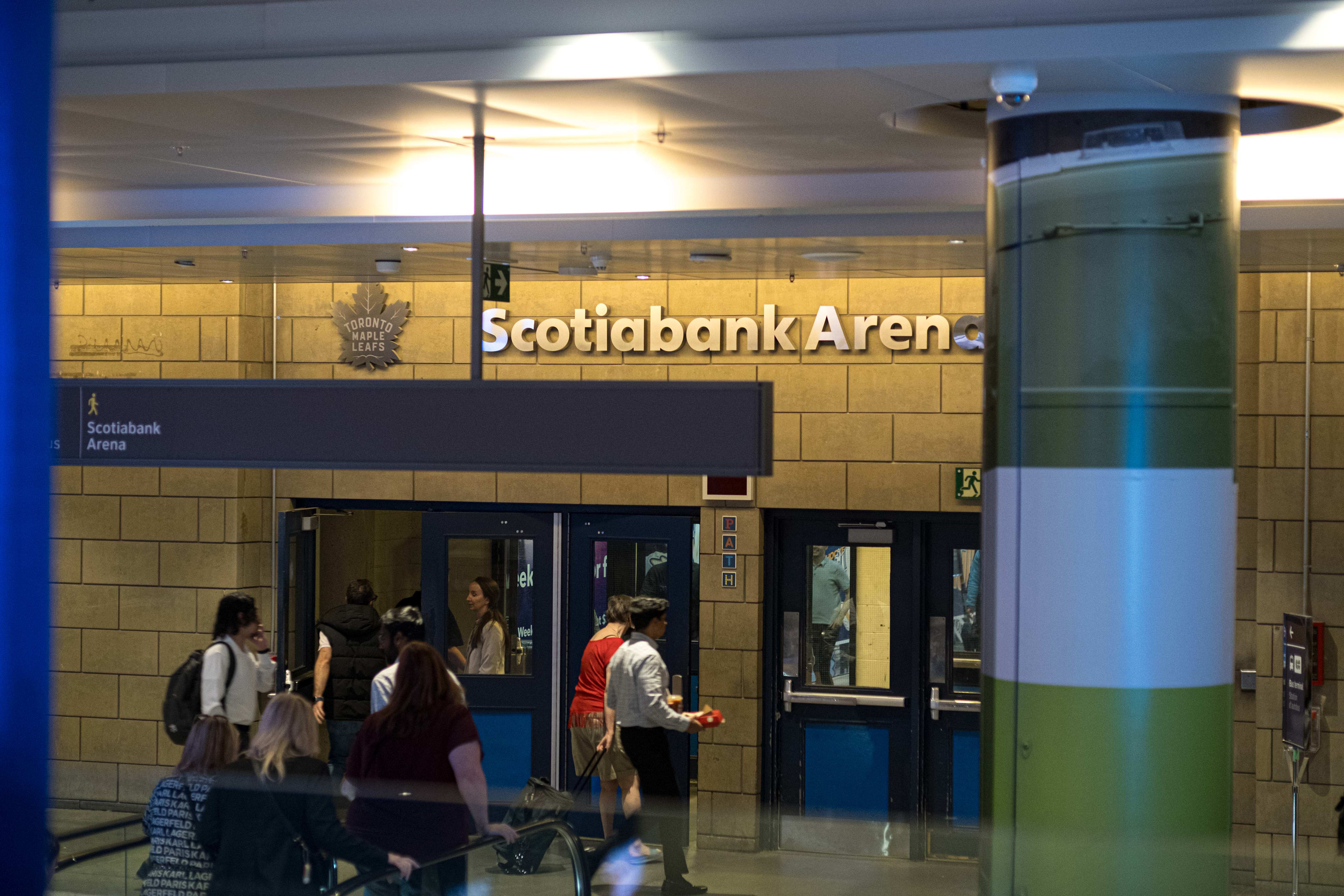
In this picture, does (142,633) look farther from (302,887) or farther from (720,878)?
(302,887)

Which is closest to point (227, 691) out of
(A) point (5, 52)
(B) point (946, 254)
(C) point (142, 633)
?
(C) point (142, 633)

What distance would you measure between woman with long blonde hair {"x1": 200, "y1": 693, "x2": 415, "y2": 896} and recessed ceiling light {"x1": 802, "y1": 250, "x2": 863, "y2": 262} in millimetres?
3504

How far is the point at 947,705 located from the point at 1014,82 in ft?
17.7

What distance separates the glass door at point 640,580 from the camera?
8.70 metres

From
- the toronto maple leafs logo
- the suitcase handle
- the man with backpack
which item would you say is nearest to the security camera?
the suitcase handle

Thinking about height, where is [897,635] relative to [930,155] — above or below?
below

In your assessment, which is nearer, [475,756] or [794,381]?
[475,756]

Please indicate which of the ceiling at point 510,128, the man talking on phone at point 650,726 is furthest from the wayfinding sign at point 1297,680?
the ceiling at point 510,128

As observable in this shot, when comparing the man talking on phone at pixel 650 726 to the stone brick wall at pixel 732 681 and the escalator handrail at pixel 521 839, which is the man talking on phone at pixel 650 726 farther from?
the stone brick wall at pixel 732 681

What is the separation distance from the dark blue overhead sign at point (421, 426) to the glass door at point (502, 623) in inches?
188

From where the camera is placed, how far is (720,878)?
25.1 ft

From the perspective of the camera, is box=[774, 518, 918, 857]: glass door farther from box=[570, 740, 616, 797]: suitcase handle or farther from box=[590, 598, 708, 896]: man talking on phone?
box=[590, 598, 708, 896]: man talking on phone

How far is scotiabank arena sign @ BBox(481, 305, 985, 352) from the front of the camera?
8211 millimetres

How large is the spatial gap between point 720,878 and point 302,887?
352 centimetres
